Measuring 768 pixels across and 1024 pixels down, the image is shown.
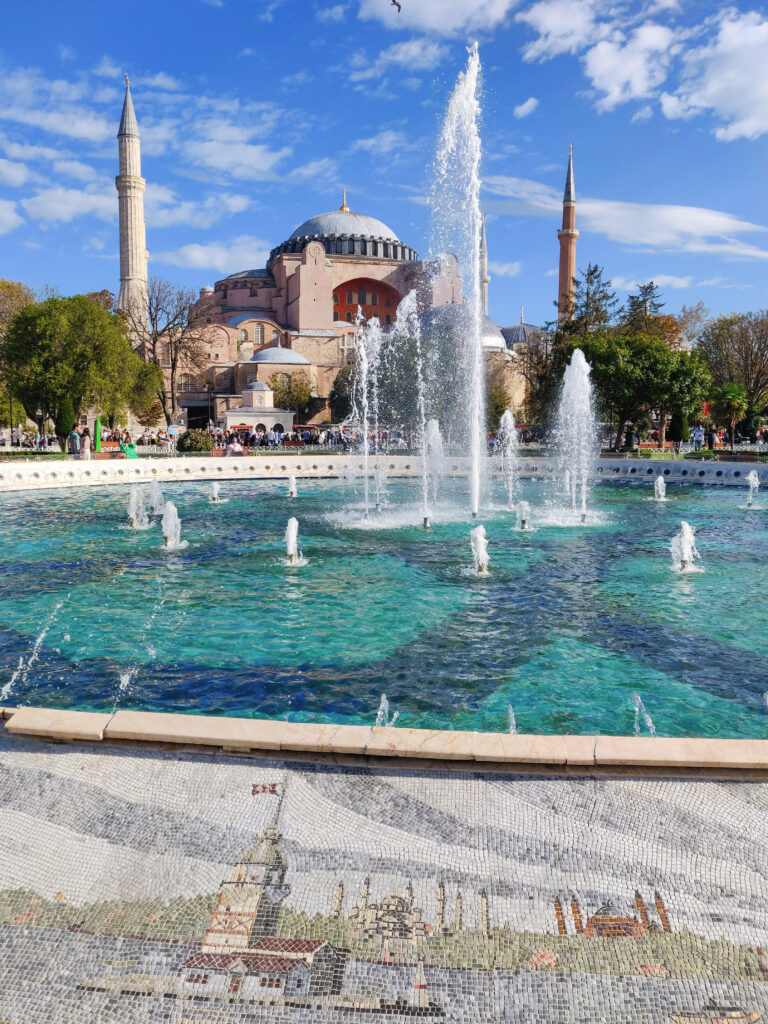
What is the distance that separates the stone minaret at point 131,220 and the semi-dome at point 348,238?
1740cm

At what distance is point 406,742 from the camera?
139 inches

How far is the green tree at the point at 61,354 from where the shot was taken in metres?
26.8

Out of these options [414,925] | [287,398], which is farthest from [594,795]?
[287,398]

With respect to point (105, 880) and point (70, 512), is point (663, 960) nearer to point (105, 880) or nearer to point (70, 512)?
point (105, 880)

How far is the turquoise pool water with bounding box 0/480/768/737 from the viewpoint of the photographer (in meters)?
5.37

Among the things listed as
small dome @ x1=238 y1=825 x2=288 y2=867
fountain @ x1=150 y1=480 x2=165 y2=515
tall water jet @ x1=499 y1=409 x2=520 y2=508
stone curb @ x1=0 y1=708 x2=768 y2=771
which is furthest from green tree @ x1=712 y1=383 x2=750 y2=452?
small dome @ x1=238 y1=825 x2=288 y2=867

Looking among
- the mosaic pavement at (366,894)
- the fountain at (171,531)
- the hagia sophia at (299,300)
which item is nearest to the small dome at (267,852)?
the mosaic pavement at (366,894)

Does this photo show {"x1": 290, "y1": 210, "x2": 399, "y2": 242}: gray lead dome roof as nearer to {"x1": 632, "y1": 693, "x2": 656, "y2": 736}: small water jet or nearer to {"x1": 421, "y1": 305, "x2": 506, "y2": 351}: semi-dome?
{"x1": 421, "y1": 305, "x2": 506, "y2": 351}: semi-dome

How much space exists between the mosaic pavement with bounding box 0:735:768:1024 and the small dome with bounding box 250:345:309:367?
161 ft

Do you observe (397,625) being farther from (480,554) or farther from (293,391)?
(293,391)

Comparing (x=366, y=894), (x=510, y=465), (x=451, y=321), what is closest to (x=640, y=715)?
(x=366, y=894)

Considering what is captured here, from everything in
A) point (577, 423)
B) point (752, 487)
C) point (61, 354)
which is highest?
point (61, 354)

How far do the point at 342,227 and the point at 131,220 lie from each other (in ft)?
70.2

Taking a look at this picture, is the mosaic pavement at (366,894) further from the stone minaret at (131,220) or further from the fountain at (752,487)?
Result: the stone minaret at (131,220)
